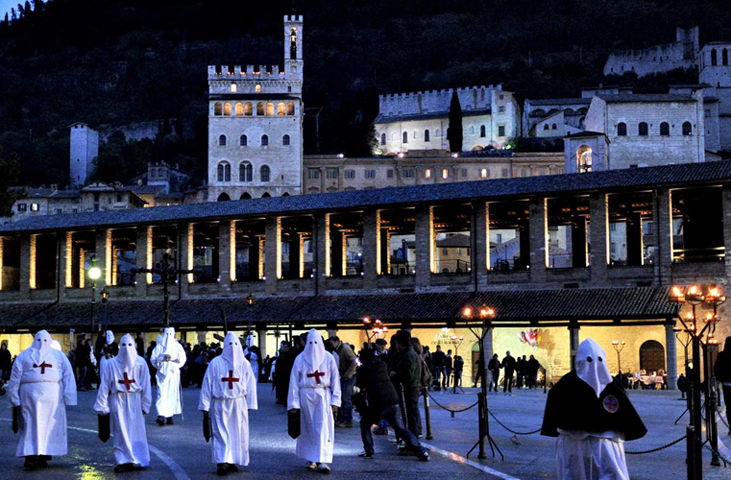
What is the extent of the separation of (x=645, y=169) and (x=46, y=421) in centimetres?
3304

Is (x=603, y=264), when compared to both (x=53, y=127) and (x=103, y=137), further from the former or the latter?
(x=53, y=127)

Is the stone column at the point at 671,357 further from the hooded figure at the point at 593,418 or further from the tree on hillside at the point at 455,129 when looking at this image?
the tree on hillside at the point at 455,129

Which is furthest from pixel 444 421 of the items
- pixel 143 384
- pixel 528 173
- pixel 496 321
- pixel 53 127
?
pixel 53 127

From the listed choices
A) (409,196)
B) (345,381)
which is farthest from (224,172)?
(345,381)

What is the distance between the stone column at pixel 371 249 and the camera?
47.9m

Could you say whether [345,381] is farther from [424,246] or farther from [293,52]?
[293,52]

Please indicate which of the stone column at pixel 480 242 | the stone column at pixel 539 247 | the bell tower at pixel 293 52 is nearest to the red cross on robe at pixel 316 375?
the stone column at pixel 539 247

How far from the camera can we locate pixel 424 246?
47062 mm

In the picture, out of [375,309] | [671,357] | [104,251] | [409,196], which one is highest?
[409,196]

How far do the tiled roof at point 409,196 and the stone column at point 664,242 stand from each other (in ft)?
2.84

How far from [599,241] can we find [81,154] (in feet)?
397

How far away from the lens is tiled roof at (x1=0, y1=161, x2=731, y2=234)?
41.9 metres

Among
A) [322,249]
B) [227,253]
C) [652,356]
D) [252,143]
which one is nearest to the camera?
[652,356]

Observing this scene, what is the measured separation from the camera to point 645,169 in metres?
43.1
